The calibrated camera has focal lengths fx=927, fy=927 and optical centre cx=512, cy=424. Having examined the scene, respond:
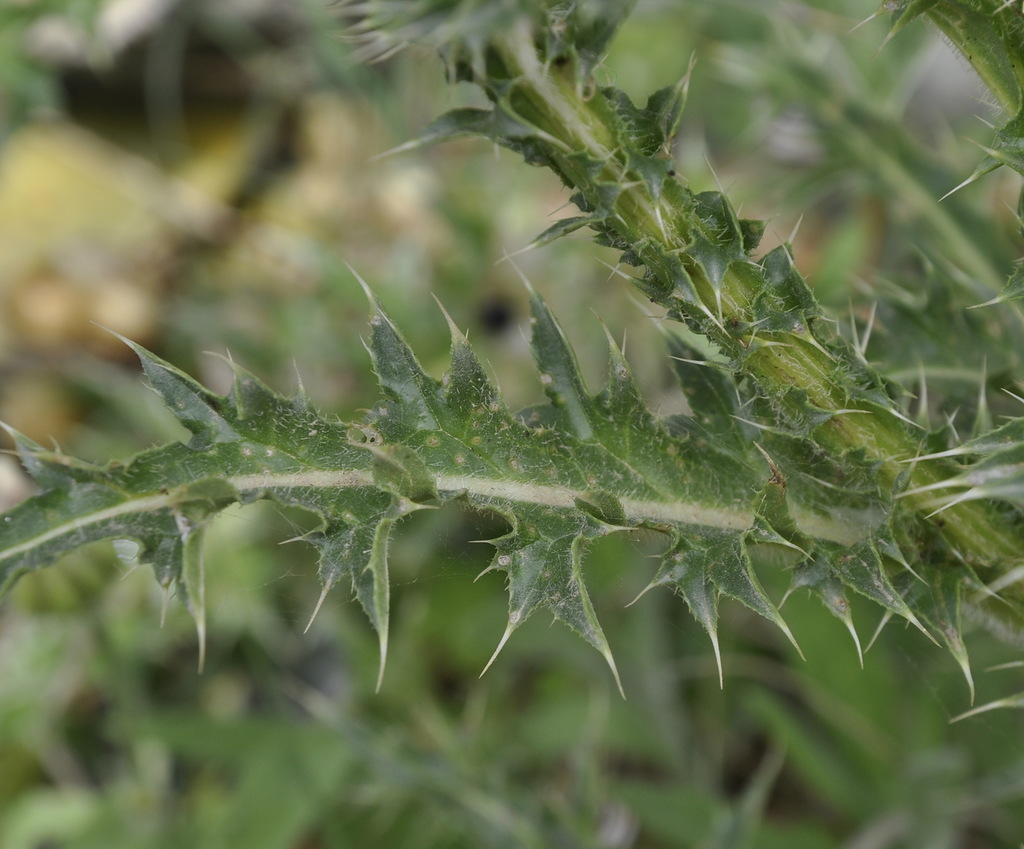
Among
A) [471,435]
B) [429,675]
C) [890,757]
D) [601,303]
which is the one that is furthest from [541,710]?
[471,435]

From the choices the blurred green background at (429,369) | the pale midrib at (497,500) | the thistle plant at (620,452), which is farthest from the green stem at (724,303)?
the blurred green background at (429,369)

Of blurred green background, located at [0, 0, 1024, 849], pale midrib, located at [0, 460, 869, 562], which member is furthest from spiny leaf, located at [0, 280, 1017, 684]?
blurred green background, located at [0, 0, 1024, 849]

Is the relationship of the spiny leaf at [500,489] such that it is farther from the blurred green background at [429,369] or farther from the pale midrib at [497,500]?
the blurred green background at [429,369]

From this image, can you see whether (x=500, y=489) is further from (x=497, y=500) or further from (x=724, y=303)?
(x=724, y=303)

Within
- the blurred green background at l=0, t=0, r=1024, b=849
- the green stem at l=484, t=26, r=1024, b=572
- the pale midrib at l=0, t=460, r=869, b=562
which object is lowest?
the blurred green background at l=0, t=0, r=1024, b=849

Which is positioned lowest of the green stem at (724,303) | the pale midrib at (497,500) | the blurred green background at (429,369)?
the blurred green background at (429,369)

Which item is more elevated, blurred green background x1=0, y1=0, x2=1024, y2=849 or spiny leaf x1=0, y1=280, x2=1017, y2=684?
spiny leaf x1=0, y1=280, x2=1017, y2=684

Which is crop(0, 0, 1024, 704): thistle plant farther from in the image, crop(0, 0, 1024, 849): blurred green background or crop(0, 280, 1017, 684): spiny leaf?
crop(0, 0, 1024, 849): blurred green background

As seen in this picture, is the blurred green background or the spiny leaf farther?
the blurred green background

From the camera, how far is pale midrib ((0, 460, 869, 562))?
45.4 inches

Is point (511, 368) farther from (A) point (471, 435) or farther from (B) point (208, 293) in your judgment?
(A) point (471, 435)

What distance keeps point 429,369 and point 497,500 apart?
2281 mm

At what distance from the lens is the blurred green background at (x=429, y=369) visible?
95.5 inches

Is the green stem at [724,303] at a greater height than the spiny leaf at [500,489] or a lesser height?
greater
